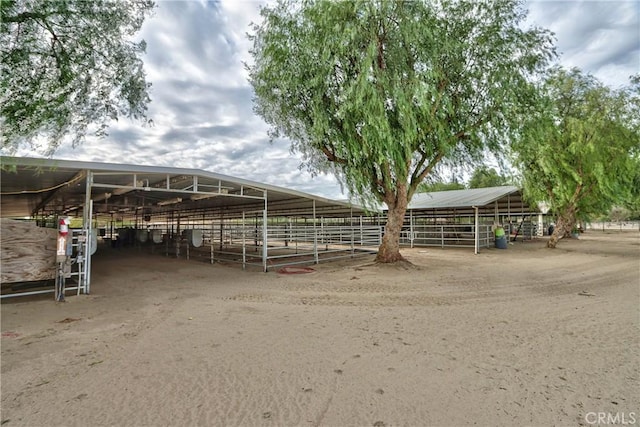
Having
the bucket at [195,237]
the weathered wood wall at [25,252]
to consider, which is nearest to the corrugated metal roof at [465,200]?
the bucket at [195,237]

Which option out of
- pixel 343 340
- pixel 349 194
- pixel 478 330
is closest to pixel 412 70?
pixel 349 194

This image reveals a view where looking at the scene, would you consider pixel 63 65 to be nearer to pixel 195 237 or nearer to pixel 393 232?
pixel 195 237

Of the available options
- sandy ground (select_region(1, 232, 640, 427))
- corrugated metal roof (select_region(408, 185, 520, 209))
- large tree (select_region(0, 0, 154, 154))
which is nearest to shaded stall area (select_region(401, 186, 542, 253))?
corrugated metal roof (select_region(408, 185, 520, 209))

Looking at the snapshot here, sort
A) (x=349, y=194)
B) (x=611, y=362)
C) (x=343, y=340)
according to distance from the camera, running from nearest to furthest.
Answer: (x=611, y=362), (x=343, y=340), (x=349, y=194)

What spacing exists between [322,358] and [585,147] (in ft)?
47.5

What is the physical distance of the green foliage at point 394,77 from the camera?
7480mm

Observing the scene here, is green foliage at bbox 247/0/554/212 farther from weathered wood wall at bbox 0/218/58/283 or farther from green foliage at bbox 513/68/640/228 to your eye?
weathered wood wall at bbox 0/218/58/283

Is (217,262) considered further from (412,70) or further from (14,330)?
(412,70)

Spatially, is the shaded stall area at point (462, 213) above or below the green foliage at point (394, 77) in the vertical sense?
below

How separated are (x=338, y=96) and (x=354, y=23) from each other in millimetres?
1661

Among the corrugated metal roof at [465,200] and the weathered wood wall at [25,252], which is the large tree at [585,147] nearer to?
the corrugated metal roof at [465,200]

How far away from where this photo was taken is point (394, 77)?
7.52 m

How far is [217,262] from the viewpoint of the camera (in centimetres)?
1098

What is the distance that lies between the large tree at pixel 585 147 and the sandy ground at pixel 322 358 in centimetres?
882
